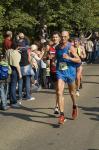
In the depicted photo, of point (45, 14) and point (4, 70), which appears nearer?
point (4, 70)

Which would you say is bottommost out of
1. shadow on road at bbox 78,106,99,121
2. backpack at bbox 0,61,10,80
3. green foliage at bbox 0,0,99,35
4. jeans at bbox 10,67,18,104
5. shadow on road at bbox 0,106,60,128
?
shadow on road at bbox 78,106,99,121

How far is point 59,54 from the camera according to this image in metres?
10.4

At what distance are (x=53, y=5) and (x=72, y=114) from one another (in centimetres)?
1796

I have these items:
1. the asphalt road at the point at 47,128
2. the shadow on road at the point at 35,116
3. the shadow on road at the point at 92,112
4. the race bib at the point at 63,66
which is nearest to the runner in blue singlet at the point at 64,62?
the race bib at the point at 63,66

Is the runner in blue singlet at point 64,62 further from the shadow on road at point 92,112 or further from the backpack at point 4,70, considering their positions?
the backpack at point 4,70

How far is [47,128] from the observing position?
999cm

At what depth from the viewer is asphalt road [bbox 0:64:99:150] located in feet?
28.4

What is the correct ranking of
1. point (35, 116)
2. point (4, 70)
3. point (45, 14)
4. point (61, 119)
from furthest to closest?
point (45, 14)
point (4, 70)
point (35, 116)
point (61, 119)

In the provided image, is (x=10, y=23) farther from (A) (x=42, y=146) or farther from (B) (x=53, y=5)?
(A) (x=42, y=146)

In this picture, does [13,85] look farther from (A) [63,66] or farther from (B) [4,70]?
(A) [63,66]

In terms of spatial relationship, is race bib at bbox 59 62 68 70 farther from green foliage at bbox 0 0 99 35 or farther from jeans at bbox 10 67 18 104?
green foliage at bbox 0 0 99 35

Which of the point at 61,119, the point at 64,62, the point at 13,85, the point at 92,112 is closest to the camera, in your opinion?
the point at 61,119

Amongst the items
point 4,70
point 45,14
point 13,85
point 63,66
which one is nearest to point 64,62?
point 63,66

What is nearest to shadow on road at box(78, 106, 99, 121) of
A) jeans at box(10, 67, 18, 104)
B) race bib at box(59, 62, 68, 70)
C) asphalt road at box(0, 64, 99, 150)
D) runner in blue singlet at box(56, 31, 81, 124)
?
asphalt road at box(0, 64, 99, 150)
